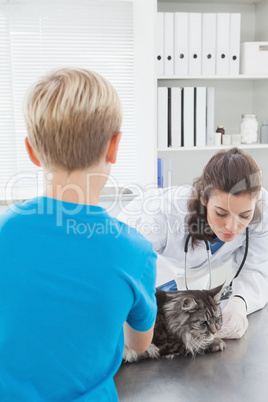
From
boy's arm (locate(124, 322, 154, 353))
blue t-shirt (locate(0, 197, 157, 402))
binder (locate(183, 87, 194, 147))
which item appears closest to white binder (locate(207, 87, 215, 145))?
binder (locate(183, 87, 194, 147))

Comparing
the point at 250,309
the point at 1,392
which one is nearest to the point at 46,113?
the point at 1,392

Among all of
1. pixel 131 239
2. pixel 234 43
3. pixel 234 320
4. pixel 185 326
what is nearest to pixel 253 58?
pixel 234 43

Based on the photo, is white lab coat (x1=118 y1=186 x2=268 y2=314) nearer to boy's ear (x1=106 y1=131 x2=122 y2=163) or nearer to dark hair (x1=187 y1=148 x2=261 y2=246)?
dark hair (x1=187 y1=148 x2=261 y2=246)

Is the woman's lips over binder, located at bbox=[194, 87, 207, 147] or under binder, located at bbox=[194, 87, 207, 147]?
under

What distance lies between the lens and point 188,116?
2.48 m

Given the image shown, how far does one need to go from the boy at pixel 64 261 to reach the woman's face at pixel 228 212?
0.71 m

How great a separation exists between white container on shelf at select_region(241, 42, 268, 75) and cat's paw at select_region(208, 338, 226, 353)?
71.7 inches

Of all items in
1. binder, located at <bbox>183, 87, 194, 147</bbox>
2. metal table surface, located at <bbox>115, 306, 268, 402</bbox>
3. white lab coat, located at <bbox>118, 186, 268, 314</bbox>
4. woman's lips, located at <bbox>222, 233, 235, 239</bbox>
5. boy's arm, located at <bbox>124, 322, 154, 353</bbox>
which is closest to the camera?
boy's arm, located at <bbox>124, 322, 154, 353</bbox>

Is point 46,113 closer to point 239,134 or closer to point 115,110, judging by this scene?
point 115,110

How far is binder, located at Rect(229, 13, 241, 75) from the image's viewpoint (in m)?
2.43

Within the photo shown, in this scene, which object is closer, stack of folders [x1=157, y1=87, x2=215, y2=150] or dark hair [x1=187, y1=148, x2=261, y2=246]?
dark hair [x1=187, y1=148, x2=261, y2=246]

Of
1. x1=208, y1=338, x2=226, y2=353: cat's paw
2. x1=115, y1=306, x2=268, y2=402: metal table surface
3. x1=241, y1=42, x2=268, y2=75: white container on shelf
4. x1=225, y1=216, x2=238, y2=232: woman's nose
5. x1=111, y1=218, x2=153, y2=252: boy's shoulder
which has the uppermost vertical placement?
x1=241, y1=42, x2=268, y2=75: white container on shelf

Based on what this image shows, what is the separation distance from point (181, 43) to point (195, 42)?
8 cm

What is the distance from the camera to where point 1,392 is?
627 millimetres
